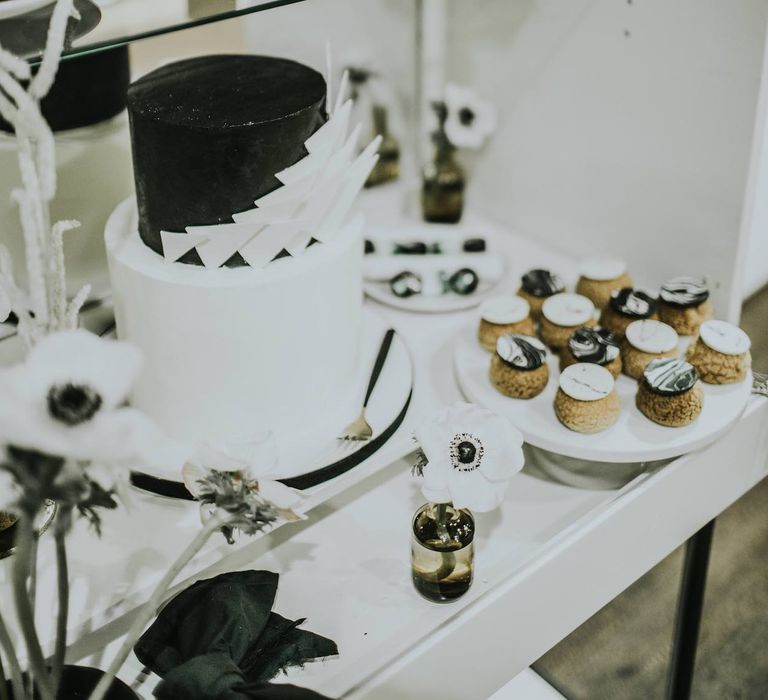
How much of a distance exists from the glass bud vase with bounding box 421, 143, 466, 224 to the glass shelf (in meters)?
0.52

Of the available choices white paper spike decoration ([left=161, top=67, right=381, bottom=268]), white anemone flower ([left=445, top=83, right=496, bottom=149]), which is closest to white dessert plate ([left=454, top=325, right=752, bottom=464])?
white paper spike decoration ([left=161, top=67, right=381, bottom=268])

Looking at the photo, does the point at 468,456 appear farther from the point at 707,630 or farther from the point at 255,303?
the point at 707,630

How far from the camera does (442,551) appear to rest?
728 millimetres

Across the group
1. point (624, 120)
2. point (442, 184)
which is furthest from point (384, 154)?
point (624, 120)

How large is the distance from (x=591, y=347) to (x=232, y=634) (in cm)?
42

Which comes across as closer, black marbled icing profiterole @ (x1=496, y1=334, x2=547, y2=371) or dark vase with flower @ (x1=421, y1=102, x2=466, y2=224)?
black marbled icing profiterole @ (x1=496, y1=334, x2=547, y2=371)

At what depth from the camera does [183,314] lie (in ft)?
2.37

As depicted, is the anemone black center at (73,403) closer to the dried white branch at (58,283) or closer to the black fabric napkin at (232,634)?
the dried white branch at (58,283)

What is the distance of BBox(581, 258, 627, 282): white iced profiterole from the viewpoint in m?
0.98

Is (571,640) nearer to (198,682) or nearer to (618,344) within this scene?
(618,344)

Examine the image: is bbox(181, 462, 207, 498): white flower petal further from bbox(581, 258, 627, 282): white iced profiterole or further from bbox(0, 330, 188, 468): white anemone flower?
bbox(581, 258, 627, 282): white iced profiterole

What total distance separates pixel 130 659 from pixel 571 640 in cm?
56

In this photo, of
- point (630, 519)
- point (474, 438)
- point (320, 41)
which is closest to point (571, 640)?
point (630, 519)

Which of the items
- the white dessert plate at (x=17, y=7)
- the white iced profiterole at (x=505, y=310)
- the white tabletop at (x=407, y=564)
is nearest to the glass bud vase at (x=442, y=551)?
the white tabletop at (x=407, y=564)
